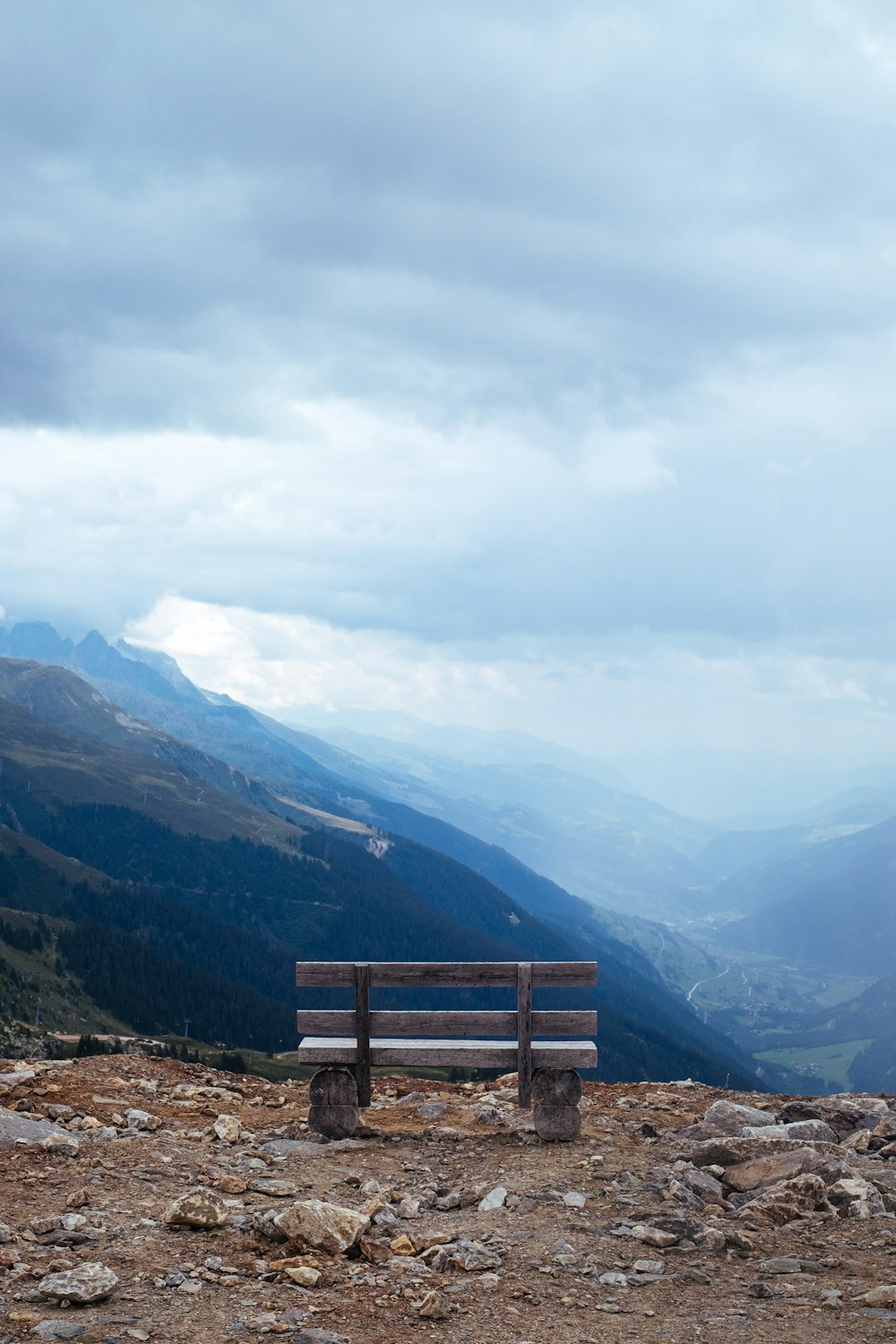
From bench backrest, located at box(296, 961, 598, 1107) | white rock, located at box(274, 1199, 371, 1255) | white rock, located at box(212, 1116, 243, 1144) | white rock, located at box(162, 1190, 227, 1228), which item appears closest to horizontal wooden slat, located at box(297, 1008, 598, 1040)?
bench backrest, located at box(296, 961, 598, 1107)

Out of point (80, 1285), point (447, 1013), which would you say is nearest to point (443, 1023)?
point (447, 1013)

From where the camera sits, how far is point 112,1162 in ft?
45.5

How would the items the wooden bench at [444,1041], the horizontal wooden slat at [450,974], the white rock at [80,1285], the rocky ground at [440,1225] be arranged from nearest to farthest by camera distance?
1. the white rock at [80,1285]
2. the rocky ground at [440,1225]
3. the wooden bench at [444,1041]
4. the horizontal wooden slat at [450,974]

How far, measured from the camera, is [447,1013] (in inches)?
687

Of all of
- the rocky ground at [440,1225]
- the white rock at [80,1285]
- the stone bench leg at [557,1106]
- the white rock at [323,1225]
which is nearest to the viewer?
the white rock at [80,1285]

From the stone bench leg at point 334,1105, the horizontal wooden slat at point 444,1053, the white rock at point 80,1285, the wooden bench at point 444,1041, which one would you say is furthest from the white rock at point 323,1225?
the horizontal wooden slat at point 444,1053

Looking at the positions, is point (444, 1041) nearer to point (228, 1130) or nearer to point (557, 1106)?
point (557, 1106)

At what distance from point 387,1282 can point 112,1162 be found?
531cm

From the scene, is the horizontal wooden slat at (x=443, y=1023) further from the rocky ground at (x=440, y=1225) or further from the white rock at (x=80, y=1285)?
the white rock at (x=80, y=1285)

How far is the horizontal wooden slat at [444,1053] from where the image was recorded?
1650cm

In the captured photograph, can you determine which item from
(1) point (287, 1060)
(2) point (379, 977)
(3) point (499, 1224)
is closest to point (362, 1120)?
(2) point (379, 977)

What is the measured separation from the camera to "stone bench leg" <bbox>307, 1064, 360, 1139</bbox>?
16.4m

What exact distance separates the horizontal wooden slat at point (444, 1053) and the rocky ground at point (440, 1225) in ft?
3.80

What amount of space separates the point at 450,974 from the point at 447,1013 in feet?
4.15
